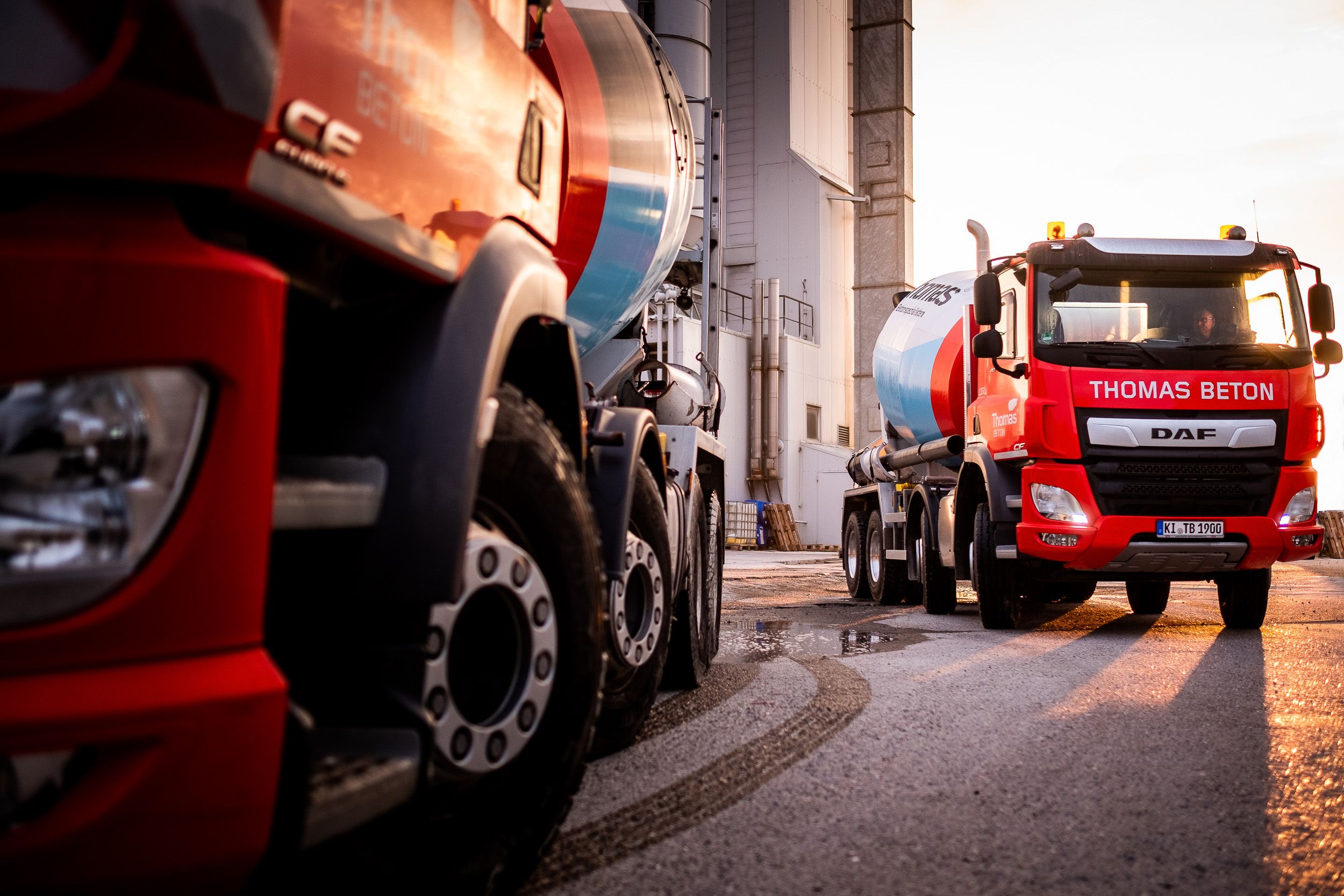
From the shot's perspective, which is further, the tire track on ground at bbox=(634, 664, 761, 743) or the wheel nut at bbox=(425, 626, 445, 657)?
the tire track on ground at bbox=(634, 664, 761, 743)

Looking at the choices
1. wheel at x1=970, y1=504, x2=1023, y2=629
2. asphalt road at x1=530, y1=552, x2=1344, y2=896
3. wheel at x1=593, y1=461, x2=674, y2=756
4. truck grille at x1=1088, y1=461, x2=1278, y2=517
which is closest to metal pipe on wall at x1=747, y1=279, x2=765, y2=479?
wheel at x1=970, y1=504, x2=1023, y2=629

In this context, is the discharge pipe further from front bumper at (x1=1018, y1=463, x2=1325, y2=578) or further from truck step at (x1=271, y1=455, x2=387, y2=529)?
truck step at (x1=271, y1=455, x2=387, y2=529)

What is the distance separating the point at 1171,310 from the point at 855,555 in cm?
618

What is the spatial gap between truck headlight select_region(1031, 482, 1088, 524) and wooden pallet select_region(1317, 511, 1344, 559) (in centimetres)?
2603

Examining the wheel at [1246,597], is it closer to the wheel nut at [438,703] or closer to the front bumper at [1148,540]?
the front bumper at [1148,540]

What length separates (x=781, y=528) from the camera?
33.2 metres

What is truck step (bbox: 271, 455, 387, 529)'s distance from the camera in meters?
1.83

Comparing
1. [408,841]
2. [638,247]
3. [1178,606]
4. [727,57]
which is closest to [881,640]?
[638,247]

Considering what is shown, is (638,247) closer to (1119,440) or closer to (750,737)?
(750,737)

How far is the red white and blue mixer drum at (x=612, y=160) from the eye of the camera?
4871mm

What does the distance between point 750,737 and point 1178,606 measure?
31.2ft

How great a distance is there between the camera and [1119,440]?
29.3 ft

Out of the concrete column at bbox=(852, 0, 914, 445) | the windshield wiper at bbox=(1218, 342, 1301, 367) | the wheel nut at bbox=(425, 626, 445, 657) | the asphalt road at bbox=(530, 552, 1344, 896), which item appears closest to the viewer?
the wheel nut at bbox=(425, 626, 445, 657)

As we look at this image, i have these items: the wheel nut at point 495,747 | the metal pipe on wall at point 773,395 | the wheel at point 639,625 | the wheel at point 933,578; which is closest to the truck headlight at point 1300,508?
the wheel at point 933,578
